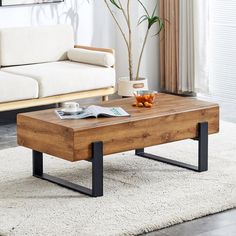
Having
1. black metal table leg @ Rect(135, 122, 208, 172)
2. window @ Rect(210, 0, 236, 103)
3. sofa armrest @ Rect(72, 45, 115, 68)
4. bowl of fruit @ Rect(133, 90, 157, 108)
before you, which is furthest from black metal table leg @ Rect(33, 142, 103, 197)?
window @ Rect(210, 0, 236, 103)

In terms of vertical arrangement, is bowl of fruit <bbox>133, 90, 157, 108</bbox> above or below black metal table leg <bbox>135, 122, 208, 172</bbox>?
above

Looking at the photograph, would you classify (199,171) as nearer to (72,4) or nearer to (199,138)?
(199,138)

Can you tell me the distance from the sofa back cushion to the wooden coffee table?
6.08 feet

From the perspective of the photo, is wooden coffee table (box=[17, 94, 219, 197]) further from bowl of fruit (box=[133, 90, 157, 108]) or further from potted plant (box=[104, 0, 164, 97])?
potted plant (box=[104, 0, 164, 97])

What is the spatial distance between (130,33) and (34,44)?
0.92m

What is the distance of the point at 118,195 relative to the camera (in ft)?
14.3

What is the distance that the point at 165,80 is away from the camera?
25.3 ft

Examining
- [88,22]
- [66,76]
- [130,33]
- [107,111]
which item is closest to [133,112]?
[107,111]

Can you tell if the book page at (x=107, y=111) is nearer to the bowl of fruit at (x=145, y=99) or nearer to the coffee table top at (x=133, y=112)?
the coffee table top at (x=133, y=112)

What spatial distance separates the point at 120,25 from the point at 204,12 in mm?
888

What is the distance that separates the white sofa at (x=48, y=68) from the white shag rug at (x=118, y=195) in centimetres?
78

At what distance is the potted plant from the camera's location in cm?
705

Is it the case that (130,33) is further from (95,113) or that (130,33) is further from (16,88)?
(95,113)

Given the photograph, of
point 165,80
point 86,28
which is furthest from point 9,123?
point 165,80
